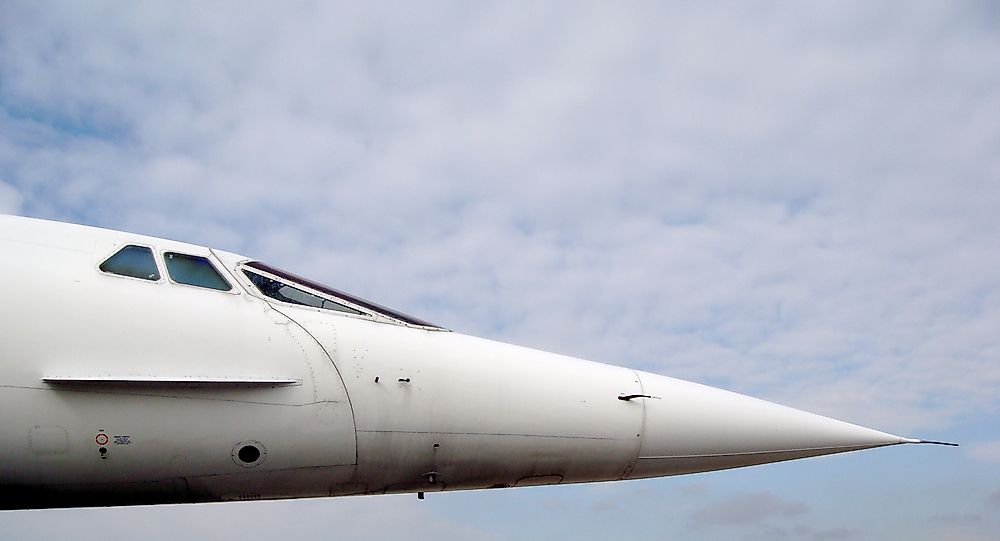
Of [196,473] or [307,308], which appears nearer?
[196,473]

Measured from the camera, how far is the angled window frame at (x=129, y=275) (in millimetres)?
6438

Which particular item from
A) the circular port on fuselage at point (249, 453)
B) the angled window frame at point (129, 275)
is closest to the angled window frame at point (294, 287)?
the angled window frame at point (129, 275)

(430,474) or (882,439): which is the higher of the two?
(882,439)

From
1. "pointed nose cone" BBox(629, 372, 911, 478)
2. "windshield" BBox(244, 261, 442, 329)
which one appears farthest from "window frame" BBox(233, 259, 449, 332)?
"pointed nose cone" BBox(629, 372, 911, 478)

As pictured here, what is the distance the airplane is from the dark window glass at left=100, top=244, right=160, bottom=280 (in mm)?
17

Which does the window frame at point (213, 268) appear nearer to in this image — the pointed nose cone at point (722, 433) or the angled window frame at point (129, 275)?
the angled window frame at point (129, 275)

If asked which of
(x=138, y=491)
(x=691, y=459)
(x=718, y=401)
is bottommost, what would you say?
(x=138, y=491)

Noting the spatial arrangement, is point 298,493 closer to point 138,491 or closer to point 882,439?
point 138,491

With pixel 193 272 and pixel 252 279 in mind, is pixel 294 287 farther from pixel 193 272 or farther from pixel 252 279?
pixel 193 272

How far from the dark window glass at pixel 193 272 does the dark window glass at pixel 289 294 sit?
0.27 metres

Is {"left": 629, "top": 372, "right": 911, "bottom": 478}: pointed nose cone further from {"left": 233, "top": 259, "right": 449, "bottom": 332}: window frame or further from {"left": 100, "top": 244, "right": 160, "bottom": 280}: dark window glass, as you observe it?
{"left": 100, "top": 244, "right": 160, "bottom": 280}: dark window glass

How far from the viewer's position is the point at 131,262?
6.63 meters

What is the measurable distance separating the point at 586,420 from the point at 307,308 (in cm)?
266

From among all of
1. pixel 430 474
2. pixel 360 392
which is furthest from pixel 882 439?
pixel 360 392
